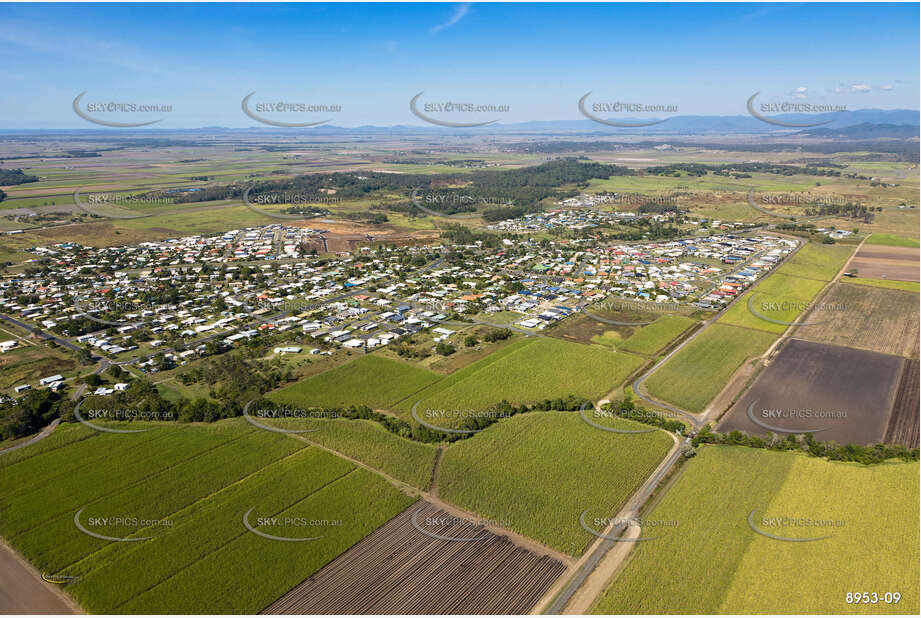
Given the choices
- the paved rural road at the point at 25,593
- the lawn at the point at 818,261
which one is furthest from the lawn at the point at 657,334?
the paved rural road at the point at 25,593

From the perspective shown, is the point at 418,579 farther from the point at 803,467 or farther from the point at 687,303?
the point at 687,303

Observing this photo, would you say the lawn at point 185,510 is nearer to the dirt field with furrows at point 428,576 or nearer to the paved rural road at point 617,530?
the dirt field with furrows at point 428,576

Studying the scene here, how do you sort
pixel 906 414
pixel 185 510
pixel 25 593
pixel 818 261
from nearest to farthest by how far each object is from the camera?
pixel 25 593, pixel 185 510, pixel 906 414, pixel 818 261

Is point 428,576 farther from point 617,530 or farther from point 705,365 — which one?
point 705,365

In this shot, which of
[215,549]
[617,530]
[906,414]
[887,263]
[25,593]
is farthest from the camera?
[887,263]

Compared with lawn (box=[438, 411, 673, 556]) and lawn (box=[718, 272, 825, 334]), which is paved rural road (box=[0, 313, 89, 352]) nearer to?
lawn (box=[438, 411, 673, 556])

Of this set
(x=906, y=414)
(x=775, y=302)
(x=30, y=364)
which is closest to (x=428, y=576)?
(x=906, y=414)

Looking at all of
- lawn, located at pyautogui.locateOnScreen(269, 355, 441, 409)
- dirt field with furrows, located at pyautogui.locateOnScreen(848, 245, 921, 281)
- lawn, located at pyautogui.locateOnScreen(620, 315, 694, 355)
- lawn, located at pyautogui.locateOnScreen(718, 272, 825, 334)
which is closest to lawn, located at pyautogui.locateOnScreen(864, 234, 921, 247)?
dirt field with furrows, located at pyautogui.locateOnScreen(848, 245, 921, 281)
